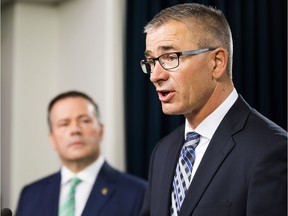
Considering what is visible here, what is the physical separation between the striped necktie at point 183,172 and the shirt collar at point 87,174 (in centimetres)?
110

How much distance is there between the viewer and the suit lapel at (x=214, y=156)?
5.14 feet

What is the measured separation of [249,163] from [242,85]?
1336 millimetres

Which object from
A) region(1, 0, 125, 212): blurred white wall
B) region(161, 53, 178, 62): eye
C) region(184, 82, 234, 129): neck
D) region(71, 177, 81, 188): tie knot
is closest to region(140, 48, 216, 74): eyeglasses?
region(161, 53, 178, 62): eye

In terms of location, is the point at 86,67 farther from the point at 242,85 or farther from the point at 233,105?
the point at 233,105

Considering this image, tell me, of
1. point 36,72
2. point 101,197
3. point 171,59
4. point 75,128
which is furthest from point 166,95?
point 36,72

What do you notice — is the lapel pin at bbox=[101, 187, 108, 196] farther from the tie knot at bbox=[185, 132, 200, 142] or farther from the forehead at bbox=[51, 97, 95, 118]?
the tie knot at bbox=[185, 132, 200, 142]

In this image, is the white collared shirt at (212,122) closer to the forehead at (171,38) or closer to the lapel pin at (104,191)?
the forehead at (171,38)

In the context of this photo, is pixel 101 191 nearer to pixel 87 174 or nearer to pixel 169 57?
pixel 87 174

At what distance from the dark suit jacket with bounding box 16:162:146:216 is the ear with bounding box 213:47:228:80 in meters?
1.18

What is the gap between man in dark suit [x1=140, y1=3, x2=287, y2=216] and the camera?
1450 millimetres

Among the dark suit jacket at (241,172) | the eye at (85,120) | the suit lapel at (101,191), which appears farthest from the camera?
the eye at (85,120)

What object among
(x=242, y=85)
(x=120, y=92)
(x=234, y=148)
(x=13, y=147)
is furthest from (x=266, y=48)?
(x=13, y=147)

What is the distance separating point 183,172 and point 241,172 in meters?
0.25

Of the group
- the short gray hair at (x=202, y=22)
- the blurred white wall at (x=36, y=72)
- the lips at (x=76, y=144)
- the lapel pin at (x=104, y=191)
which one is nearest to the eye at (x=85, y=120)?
the lips at (x=76, y=144)
